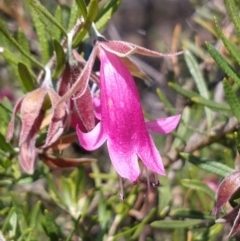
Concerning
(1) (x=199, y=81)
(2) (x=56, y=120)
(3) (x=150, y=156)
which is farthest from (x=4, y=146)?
(1) (x=199, y=81)

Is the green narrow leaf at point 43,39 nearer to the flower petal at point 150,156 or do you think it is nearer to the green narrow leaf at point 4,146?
the green narrow leaf at point 4,146

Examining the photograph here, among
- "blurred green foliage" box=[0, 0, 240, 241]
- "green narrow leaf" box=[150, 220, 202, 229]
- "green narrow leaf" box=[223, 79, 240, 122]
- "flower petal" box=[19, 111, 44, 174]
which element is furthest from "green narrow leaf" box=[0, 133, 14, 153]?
"green narrow leaf" box=[223, 79, 240, 122]

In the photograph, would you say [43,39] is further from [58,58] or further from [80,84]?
[80,84]

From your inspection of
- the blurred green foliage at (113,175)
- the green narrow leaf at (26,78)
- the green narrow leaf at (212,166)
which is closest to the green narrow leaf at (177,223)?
the blurred green foliage at (113,175)

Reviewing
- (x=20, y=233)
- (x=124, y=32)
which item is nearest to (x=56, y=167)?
(x=20, y=233)

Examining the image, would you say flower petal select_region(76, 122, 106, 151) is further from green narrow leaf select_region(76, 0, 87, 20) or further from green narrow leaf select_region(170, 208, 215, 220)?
green narrow leaf select_region(170, 208, 215, 220)

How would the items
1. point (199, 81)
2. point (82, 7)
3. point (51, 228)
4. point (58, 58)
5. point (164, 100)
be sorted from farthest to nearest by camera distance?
point (199, 81) < point (164, 100) < point (51, 228) < point (58, 58) < point (82, 7)
